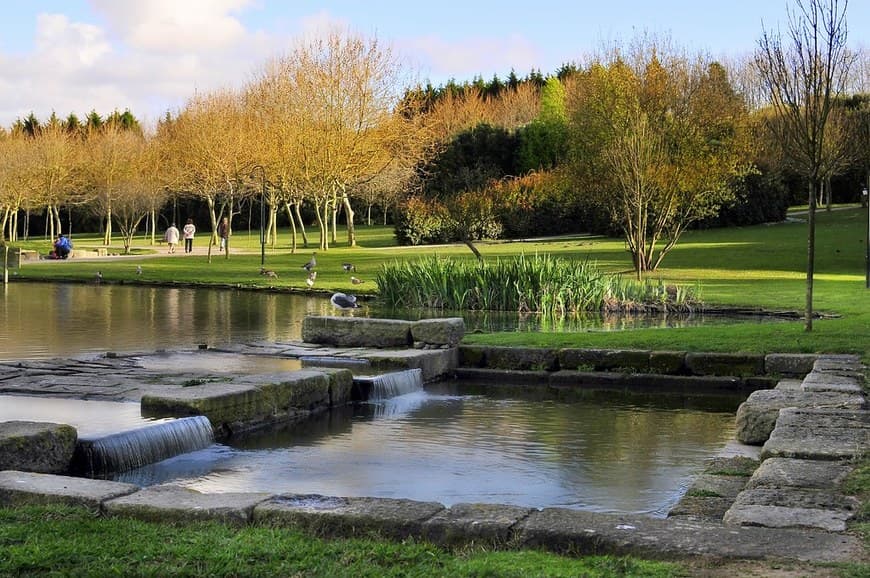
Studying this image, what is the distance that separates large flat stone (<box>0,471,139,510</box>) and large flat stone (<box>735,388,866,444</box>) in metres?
5.23

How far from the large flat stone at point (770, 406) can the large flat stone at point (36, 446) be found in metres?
5.31

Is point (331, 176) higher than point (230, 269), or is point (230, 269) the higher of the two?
point (331, 176)

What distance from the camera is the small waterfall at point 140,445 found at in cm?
770

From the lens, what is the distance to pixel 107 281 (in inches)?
1155

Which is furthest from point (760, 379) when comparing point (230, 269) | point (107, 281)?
point (230, 269)

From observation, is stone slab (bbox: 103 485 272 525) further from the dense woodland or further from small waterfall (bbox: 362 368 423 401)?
the dense woodland

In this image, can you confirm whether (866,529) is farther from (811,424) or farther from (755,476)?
(811,424)

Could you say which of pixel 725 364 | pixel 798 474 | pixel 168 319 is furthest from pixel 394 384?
pixel 168 319

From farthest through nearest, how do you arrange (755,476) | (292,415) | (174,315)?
(174,315), (292,415), (755,476)

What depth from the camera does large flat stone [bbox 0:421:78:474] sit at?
690 centimetres

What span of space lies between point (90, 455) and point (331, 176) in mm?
39547

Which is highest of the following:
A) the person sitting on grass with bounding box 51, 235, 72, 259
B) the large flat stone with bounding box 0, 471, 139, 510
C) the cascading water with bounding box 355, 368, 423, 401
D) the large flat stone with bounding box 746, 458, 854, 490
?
the person sitting on grass with bounding box 51, 235, 72, 259

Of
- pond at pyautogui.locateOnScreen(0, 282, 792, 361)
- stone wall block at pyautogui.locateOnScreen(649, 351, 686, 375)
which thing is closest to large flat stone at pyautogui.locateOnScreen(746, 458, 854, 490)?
stone wall block at pyautogui.locateOnScreen(649, 351, 686, 375)

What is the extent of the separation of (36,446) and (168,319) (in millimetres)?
12615
